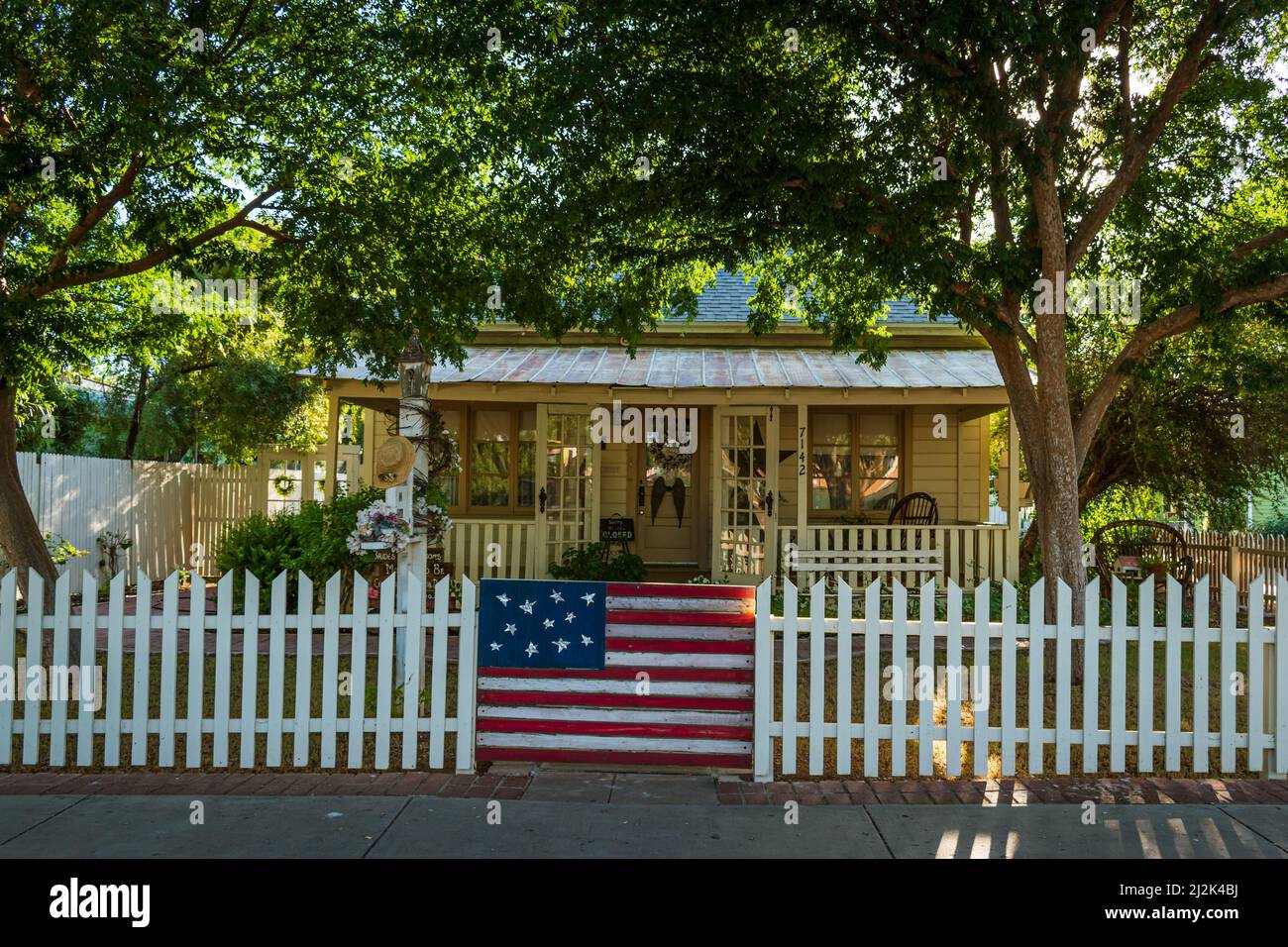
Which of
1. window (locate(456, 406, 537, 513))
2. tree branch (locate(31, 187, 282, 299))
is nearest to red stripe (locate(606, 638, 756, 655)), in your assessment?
tree branch (locate(31, 187, 282, 299))

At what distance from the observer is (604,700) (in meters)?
5.38

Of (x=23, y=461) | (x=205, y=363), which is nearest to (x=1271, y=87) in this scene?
(x=23, y=461)

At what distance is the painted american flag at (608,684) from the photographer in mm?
5332

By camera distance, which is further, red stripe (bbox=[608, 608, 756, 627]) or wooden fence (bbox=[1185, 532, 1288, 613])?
wooden fence (bbox=[1185, 532, 1288, 613])

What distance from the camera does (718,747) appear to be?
5.32 m

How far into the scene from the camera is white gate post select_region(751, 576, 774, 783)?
5.23 m

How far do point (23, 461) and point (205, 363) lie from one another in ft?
27.8

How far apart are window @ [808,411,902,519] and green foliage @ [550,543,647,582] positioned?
342cm

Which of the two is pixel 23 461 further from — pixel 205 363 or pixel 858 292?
pixel 858 292

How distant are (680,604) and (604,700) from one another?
0.69 meters

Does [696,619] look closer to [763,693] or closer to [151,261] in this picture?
[763,693]

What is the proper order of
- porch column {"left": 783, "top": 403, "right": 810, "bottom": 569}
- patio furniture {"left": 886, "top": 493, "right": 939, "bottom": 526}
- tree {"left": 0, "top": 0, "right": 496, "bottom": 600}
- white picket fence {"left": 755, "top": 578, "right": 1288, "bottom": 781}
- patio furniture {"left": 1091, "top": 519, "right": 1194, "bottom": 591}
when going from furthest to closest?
1. patio furniture {"left": 1091, "top": 519, "right": 1194, "bottom": 591}
2. patio furniture {"left": 886, "top": 493, "right": 939, "bottom": 526}
3. porch column {"left": 783, "top": 403, "right": 810, "bottom": 569}
4. tree {"left": 0, "top": 0, "right": 496, "bottom": 600}
5. white picket fence {"left": 755, "top": 578, "right": 1288, "bottom": 781}

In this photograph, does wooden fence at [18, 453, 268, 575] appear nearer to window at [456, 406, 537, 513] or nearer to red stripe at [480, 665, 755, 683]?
window at [456, 406, 537, 513]

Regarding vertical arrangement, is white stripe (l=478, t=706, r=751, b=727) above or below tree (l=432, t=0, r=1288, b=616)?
below
